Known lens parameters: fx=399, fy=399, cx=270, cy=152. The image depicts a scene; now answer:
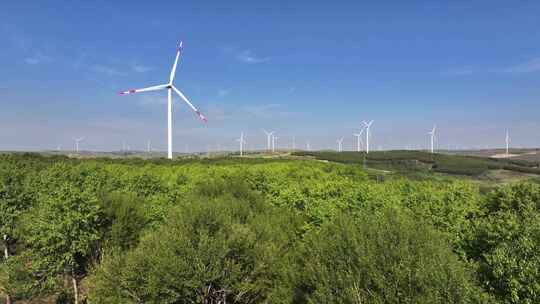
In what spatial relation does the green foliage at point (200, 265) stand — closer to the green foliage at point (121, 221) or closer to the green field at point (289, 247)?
the green field at point (289, 247)

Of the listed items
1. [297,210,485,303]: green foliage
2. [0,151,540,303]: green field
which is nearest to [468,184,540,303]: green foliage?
[0,151,540,303]: green field

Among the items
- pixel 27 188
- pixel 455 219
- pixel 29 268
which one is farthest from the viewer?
pixel 27 188

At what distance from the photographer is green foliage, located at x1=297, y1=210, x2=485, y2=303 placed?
78.7 feet

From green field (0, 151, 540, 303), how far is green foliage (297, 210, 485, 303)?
0.09 metres

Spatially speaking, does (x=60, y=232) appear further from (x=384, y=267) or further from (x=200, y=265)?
(x=384, y=267)

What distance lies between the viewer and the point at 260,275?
3700 cm

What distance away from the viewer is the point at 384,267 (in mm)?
26562

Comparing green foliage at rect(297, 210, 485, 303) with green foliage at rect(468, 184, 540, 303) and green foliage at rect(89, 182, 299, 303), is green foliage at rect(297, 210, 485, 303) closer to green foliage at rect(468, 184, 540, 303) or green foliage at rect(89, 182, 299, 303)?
green foliage at rect(468, 184, 540, 303)

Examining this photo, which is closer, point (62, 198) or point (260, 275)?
point (260, 275)

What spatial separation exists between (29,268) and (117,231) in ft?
36.8

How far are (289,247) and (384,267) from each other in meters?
16.5

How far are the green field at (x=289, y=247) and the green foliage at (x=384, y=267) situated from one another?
9 centimetres

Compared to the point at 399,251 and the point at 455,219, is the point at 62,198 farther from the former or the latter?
the point at 455,219

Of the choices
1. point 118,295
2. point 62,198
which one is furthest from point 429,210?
point 62,198
